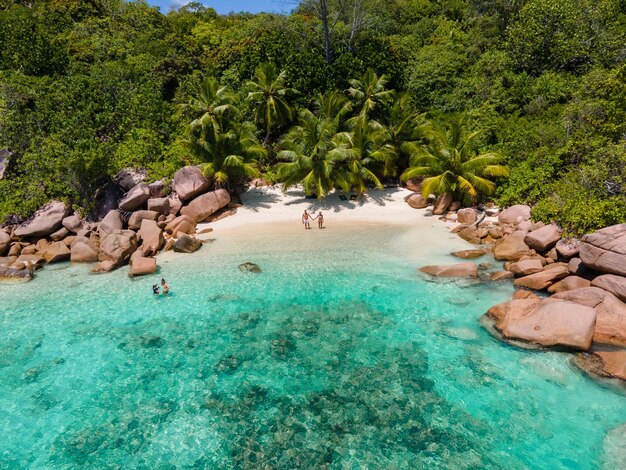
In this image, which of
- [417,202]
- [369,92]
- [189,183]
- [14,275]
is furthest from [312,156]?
[14,275]

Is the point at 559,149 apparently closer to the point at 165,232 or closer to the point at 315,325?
the point at 315,325

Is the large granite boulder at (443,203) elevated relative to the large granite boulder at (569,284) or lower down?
elevated

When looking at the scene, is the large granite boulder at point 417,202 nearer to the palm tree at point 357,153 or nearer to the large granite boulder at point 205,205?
the palm tree at point 357,153

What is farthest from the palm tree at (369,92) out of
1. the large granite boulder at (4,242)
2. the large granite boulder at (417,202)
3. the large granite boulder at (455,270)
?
the large granite boulder at (4,242)

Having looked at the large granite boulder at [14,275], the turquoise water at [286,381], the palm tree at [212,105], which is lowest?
the turquoise water at [286,381]

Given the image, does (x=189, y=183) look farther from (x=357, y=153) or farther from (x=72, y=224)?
(x=357, y=153)

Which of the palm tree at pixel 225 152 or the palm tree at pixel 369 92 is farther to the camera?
the palm tree at pixel 369 92

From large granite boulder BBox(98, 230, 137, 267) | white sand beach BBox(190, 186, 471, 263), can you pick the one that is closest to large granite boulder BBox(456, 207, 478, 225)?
white sand beach BBox(190, 186, 471, 263)
